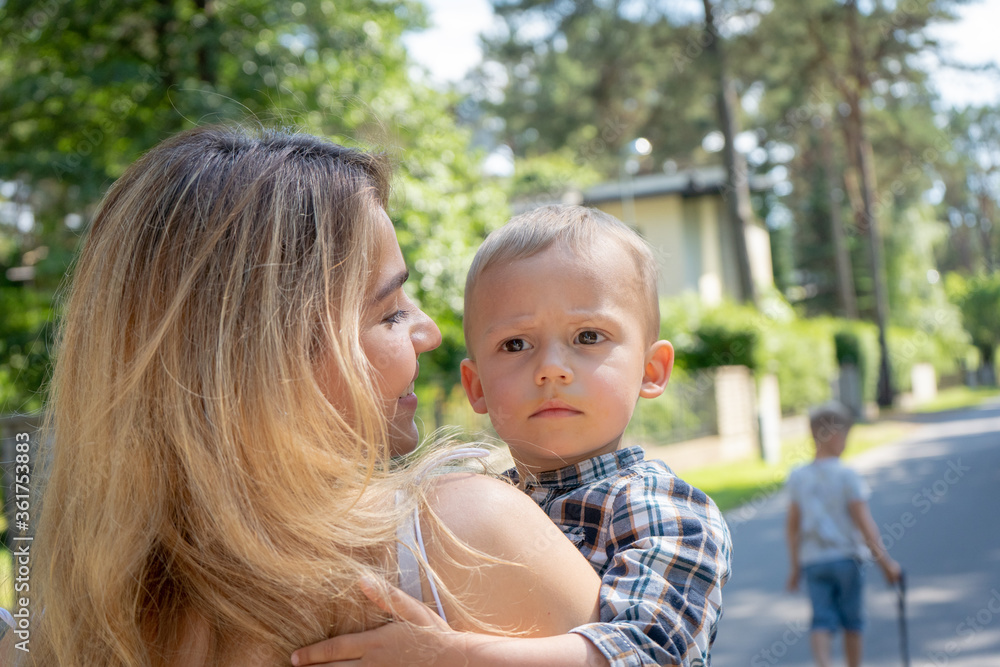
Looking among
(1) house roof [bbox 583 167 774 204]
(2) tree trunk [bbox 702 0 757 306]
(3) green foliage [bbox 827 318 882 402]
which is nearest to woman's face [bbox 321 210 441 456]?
(2) tree trunk [bbox 702 0 757 306]

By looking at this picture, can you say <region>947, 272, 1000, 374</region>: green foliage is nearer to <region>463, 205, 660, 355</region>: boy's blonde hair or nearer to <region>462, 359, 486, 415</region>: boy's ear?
<region>463, 205, 660, 355</region>: boy's blonde hair

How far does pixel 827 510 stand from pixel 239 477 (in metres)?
5.50

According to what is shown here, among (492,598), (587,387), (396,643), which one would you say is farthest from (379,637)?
(587,387)

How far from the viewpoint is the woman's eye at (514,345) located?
1.91 m

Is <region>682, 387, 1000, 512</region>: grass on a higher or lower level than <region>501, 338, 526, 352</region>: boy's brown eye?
lower

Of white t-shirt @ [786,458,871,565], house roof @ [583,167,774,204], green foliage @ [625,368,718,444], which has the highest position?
house roof @ [583,167,774,204]

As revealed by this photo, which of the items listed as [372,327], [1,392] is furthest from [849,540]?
[1,392]

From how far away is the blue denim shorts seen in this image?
5809 mm

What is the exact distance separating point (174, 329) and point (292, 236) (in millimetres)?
235

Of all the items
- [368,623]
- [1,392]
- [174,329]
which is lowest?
[1,392]

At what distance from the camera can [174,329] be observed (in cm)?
138

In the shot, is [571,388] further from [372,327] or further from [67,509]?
[67,509]

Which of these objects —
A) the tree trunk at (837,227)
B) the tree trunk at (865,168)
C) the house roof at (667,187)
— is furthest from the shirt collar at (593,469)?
the tree trunk at (837,227)

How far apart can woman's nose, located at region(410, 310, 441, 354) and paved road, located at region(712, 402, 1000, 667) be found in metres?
5.34
